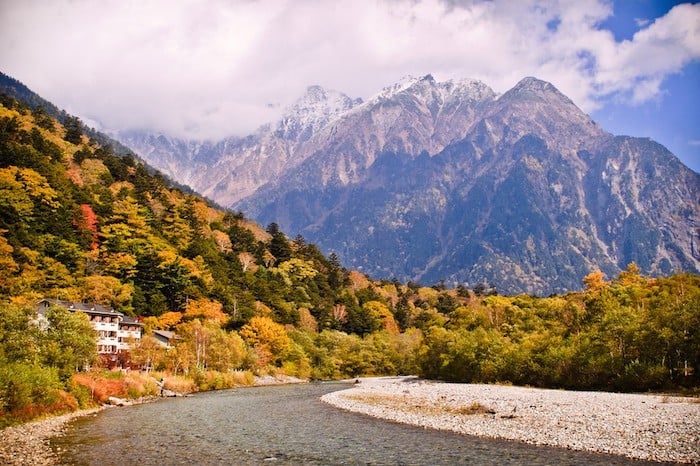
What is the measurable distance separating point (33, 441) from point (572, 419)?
1356 inches

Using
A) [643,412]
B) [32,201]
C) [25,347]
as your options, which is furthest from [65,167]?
[643,412]

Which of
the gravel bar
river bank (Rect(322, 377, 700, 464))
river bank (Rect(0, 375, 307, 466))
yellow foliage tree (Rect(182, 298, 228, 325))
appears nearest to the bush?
river bank (Rect(0, 375, 307, 466))

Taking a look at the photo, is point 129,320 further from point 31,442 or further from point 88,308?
point 31,442

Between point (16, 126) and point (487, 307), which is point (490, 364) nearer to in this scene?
point (487, 307)

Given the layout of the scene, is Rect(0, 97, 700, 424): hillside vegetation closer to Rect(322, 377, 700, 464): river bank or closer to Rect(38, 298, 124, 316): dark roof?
Rect(38, 298, 124, 316): dark roof

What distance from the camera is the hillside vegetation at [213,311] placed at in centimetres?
5000

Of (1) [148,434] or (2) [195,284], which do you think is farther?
(2) [195,284]

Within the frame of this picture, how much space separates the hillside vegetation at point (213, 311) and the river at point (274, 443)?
810 centimetres

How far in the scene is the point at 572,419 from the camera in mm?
34625

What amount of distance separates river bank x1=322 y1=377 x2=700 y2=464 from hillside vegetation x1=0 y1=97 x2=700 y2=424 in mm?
11724

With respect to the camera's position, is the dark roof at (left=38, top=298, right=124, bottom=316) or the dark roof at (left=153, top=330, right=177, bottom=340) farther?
the dark roof at (left=153, top=330, right=177, bottom=340)

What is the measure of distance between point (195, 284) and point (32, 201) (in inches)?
1338

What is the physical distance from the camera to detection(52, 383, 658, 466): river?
86.9 ft

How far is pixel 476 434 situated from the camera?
108ft
